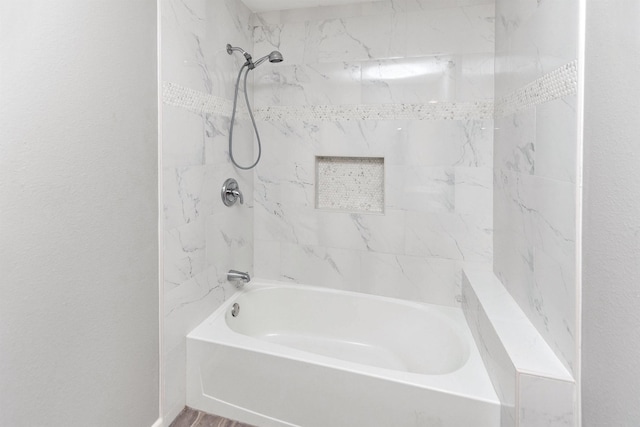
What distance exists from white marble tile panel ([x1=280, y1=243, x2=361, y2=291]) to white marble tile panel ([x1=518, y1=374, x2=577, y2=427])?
125 cm

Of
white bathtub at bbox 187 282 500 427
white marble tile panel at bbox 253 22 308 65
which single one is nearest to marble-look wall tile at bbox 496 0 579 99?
white marble tile panel at bbox 253 22 308 65

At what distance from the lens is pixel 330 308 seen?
234cm

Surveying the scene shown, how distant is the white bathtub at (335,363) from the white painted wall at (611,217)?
0.52 m

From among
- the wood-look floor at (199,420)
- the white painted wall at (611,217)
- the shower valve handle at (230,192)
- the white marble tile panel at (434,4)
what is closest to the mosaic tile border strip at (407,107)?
the white painted wall at (611,217)

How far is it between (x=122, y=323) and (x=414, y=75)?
6.76 feet

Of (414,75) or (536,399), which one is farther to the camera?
(414,75)

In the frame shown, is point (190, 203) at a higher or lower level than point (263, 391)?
higher

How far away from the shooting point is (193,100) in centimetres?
175

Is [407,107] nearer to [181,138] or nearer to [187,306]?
[181,138]

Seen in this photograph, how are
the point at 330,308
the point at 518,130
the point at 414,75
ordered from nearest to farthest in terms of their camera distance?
1. the point at 518,130
2. the point at 414,75
3. the point at 330,308

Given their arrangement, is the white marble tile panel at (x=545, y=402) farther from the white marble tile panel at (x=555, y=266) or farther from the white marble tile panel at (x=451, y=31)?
the white marble tile panel at (x=451, y=31)

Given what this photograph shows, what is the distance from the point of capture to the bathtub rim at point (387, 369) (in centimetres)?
140

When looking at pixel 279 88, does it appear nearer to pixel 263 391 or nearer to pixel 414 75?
pixel 414 75

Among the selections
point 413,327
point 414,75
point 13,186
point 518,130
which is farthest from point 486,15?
point 13,186
